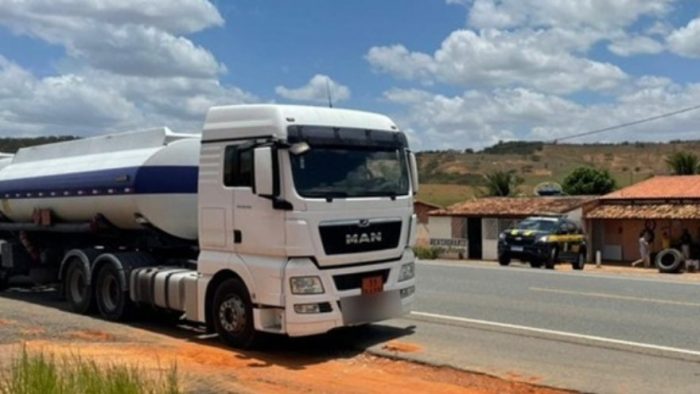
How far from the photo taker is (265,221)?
985 centimetres

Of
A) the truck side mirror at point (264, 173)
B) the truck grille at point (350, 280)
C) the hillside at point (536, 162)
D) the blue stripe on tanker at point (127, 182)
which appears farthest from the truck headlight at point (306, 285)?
the hillside at point (536, 162)

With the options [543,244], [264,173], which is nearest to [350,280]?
[264,173]

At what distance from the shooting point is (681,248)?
38.4 m

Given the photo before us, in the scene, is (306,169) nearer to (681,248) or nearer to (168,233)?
(168,233)

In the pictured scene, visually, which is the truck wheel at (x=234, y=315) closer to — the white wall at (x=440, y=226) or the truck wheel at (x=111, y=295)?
the truck wheel at (x=111, y=295)

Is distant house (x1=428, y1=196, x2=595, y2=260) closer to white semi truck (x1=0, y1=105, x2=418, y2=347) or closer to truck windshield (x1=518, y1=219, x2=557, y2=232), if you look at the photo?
truck windshield (x1=518, y1=219, x2=557, y2=232)

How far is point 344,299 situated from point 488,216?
38.3 m

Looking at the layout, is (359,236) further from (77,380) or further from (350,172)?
(77,380)

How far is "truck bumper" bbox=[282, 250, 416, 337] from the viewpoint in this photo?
9680 millimetres

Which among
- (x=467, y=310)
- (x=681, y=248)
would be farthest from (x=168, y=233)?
(x=681, y=248)

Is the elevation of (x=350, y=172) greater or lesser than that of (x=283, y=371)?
greater

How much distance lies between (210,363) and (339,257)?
6.48 ft

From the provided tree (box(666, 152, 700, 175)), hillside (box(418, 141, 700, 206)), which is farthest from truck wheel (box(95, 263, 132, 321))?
hillside (box(418, 141, 700, 206))

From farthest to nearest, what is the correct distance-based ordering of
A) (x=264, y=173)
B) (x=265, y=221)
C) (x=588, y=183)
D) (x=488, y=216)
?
(x=588, y=183) → (x=488, y=216) → (x=265, y=221) → (x=264, y=173)
